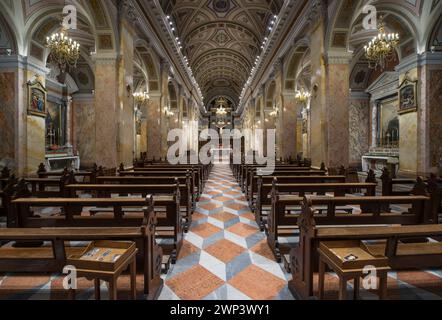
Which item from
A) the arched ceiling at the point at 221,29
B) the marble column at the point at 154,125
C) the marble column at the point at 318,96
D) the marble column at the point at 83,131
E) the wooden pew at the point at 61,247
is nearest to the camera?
the wooden pew at the point at 61,247

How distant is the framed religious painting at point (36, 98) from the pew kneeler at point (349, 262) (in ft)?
33.4

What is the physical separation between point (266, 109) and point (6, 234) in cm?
1593

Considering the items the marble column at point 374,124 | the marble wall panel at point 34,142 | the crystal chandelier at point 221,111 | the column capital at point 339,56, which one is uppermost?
the crystal chandelier at point 221,111

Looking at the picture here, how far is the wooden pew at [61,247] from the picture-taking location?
7.22 feet

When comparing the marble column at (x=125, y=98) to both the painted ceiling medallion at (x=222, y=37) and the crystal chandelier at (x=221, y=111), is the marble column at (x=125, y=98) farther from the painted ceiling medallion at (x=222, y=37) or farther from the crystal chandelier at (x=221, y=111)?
the crystal chandelier at (x=221, y=111)

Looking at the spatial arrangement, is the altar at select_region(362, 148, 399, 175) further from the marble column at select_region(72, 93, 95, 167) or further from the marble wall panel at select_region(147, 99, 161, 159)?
the marble column at select_region(72, 93, 95, 167)

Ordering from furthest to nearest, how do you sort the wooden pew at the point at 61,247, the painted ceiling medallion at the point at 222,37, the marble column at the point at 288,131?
1. the painted ceiling medallion at the point at 222,37
2. the marble column at the point at 288,131
3. the wooden pew at the point at 61,247

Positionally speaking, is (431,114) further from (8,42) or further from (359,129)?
(8,42)

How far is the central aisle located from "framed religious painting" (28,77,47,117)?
7513 mm

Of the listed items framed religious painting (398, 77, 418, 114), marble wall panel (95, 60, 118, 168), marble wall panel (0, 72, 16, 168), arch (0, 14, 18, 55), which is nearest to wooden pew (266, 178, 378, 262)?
marble wall panel (95, 60, 118, 168)

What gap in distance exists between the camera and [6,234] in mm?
2150

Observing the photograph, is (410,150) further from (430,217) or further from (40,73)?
(40,73)

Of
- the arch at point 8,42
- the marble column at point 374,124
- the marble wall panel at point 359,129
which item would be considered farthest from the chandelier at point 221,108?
the arch at point 8,42
